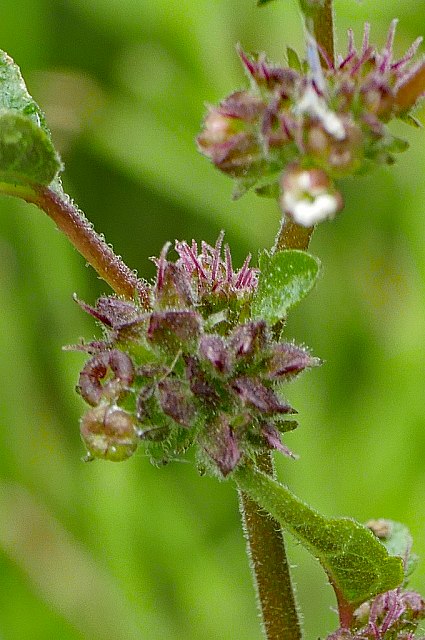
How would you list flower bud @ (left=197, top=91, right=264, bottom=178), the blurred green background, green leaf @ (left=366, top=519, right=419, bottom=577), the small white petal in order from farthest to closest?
the blurred green background → green leaf @ (left=366, top=519, right=419, bottom=577) → flower bud @ (left=197, top=91, right=264, bottom=178) → the small white petal

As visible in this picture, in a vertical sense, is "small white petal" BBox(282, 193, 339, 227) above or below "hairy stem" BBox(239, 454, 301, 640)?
above

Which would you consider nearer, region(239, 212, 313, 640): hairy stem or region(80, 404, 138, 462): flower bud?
region(80, 404, 138, 462): flower bud

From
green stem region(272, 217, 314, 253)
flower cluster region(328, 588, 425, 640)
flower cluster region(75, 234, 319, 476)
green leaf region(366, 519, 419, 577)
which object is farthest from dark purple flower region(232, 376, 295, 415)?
green leaf region(366, 519, 419, 577)

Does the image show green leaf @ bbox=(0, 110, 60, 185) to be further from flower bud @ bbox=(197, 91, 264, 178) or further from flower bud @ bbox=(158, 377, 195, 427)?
flower bud @ bbox=(158, 377, 195, 427)

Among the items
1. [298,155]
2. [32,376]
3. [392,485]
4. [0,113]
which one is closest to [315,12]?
[298,155]

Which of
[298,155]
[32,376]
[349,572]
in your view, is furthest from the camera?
[32,376]

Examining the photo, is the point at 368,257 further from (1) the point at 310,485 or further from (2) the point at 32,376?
(2) the point at 32,376

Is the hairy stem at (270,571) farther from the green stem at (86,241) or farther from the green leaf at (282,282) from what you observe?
the green stem at (86,241)
